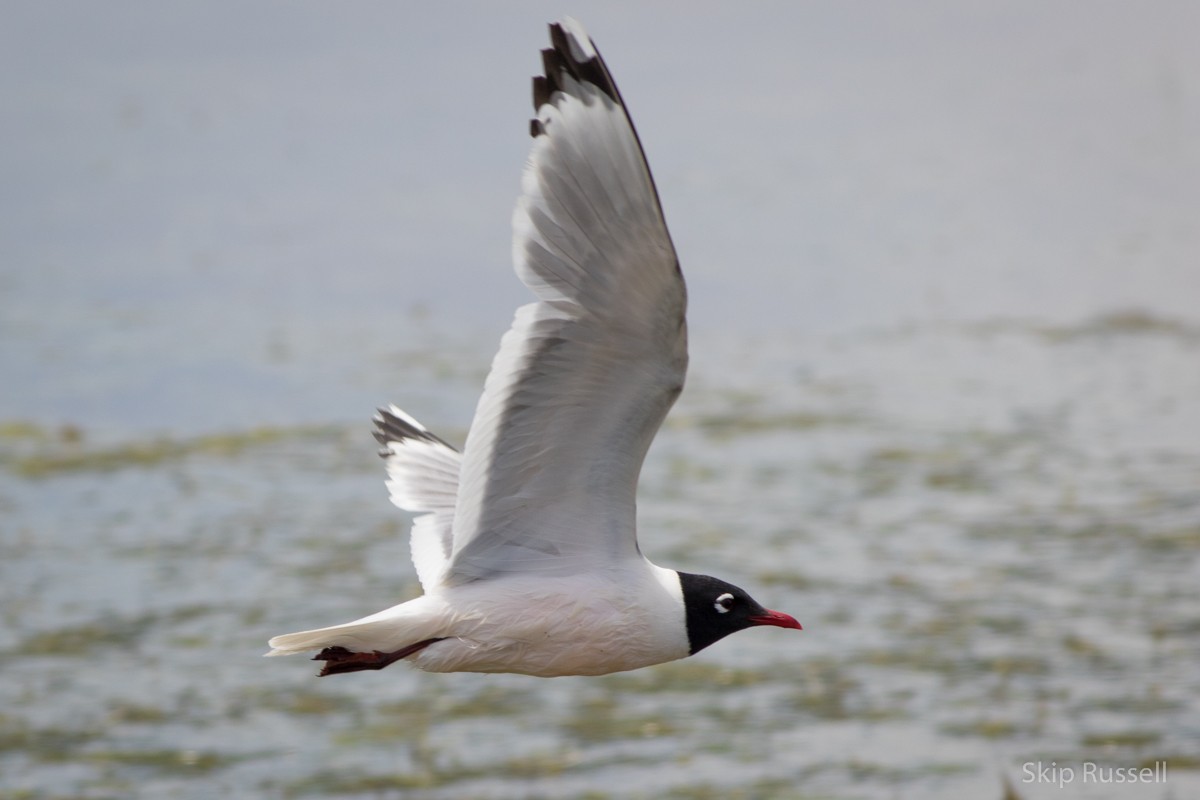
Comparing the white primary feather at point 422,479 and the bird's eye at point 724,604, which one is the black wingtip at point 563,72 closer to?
the bird's eye at point 724,604

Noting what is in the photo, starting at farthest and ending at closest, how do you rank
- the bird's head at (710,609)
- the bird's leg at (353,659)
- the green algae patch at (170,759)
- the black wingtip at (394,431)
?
the green algae patch at (170,759) → the black wingtip at (394,431) → the bird's head at (710,609) → the bird's leg at (353,659)

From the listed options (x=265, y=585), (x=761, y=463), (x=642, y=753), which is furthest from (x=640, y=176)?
(x=761, y=463)

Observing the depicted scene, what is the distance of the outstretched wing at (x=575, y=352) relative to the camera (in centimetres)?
347

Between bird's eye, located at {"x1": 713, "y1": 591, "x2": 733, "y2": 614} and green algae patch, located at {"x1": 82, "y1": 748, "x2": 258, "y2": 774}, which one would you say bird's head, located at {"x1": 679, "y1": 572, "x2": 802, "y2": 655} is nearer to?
bird's eye, located at {"x1": 713, "y1": 591, "x2": 733, "y2": 614}

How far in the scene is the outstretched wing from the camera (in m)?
3.47

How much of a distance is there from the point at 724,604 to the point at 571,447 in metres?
0.60

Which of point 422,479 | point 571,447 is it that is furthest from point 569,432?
point 422,479

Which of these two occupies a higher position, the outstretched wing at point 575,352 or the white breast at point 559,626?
the outstretched wing at point 575,352

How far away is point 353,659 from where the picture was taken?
3863mm

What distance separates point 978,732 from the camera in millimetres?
7418

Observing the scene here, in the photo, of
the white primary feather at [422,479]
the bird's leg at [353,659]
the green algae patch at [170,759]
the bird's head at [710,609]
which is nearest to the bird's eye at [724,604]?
the bird's head at [710,609]

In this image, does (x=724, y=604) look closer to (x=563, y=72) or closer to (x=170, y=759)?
(x=563, y=72)

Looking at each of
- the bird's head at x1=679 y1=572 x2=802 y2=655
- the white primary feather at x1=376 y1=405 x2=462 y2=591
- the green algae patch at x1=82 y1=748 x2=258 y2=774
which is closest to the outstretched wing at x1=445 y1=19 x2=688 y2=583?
the bird's head at x1=679 y1=572 x2=802 y2=655

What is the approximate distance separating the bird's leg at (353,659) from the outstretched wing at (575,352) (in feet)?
0.92
